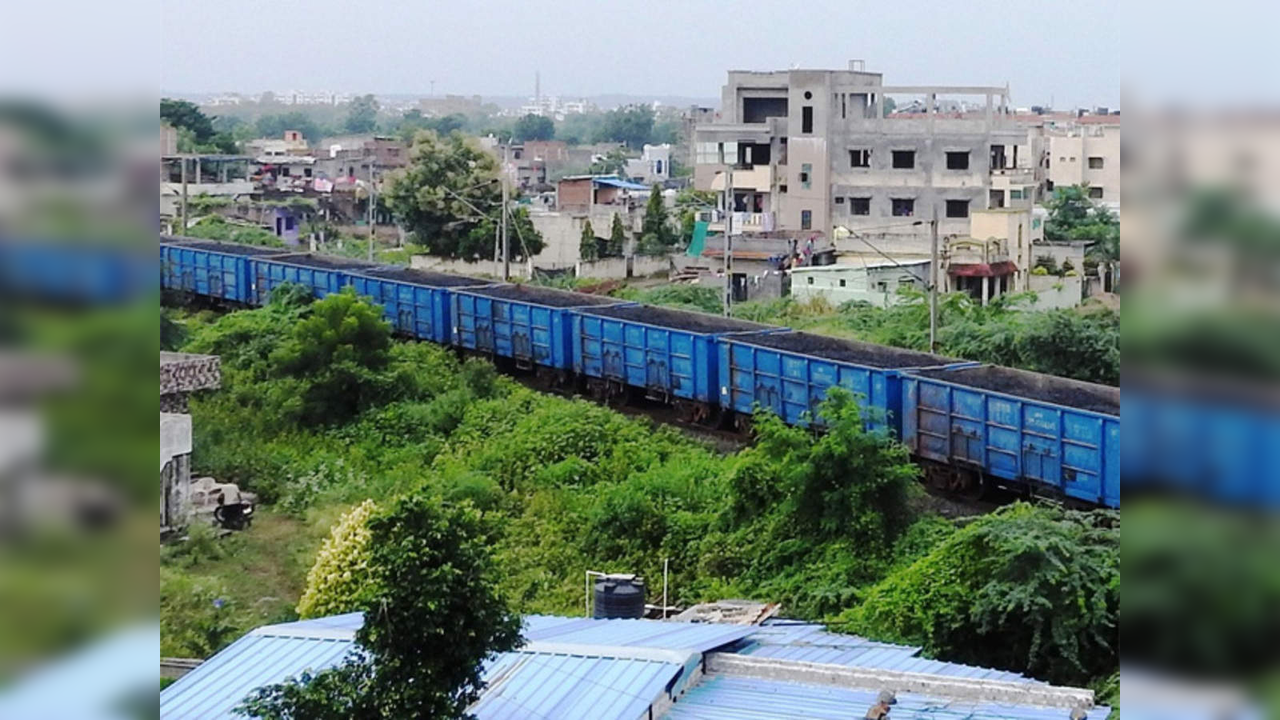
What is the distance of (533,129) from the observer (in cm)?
9831

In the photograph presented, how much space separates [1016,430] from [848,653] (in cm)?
513

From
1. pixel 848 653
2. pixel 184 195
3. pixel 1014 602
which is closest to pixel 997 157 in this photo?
pixel 184 195

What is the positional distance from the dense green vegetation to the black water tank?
124 cm

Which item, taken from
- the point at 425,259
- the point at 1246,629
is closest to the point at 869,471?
the point at 1246,629

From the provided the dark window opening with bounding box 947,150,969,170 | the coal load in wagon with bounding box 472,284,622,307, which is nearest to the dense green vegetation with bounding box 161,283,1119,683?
the coal load in wagon with bounding box 472,284,622,307

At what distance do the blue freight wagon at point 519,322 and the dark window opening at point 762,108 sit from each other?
1432cm

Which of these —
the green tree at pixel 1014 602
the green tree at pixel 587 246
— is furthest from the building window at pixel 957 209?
the green tree at pixel 1014 602

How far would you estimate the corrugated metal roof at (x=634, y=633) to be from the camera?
6613 millimetres

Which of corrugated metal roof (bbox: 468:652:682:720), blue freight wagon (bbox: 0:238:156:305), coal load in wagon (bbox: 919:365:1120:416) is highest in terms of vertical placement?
blue freight wagon (bbox: 0:238:156:305)

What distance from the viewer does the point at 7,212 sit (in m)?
1.41

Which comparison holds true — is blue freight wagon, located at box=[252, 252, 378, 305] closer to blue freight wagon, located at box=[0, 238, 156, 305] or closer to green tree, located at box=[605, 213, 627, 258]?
green tree, located at box=[605, 213, 627, 258]

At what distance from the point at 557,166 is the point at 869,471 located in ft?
189

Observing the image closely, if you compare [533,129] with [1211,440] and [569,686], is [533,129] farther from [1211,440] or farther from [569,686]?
[1211,440]

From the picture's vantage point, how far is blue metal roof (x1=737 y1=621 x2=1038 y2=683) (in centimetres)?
664
